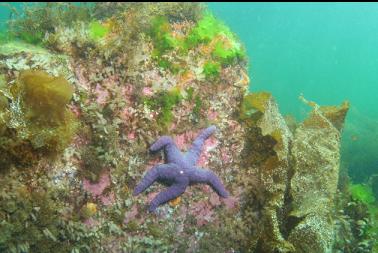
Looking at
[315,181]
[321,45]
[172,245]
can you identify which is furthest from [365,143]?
[321,45]

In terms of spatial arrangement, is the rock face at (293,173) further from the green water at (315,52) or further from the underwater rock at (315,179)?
the green water at (315,52)

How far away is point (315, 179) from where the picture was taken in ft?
16.8

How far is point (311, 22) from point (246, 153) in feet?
384

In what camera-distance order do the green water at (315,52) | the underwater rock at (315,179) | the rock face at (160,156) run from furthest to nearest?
1. the green water at (315,52)
2. the underwater rock at (315,179)
3. the rock face at (160,156)

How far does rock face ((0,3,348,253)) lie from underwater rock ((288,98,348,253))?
17 mm

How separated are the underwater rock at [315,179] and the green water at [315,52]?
9.84 m

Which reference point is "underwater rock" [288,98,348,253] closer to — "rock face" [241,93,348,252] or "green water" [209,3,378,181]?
"rock face" [241,93,348,252]

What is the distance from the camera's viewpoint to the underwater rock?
4570 millimetres

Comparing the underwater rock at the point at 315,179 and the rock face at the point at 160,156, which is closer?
the rock face at the point at 160,156

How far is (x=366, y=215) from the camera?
691 centimetres

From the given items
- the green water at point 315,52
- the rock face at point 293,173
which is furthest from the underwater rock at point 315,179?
the green water at point 315,52

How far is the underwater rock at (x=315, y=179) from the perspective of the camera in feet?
15.0

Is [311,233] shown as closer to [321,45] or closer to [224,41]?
[224,41]

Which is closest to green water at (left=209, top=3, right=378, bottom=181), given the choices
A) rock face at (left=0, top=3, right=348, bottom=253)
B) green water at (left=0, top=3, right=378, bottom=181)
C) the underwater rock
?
green water at (left=0, top=3, right=378, bottom=181)
